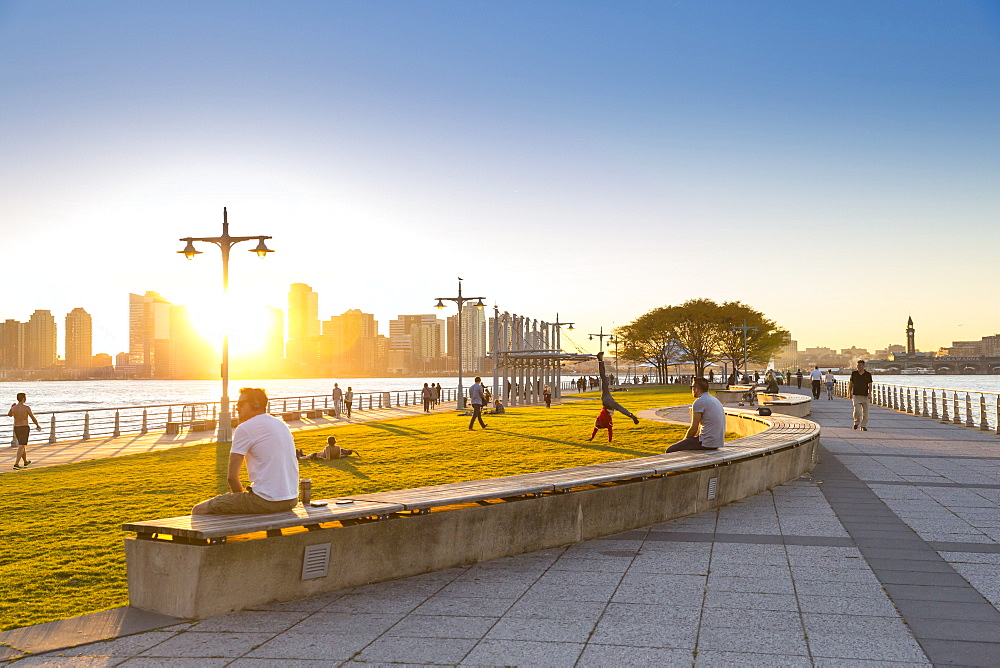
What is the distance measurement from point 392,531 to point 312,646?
1.57 m

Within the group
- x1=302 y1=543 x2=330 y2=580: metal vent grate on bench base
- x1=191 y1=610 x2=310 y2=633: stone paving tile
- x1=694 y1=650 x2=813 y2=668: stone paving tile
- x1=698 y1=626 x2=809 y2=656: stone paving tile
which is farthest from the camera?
x1=302 y1=543 x2=330 y2=580: metal vent grate on bench base

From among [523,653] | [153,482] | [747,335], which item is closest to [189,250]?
[153,482]

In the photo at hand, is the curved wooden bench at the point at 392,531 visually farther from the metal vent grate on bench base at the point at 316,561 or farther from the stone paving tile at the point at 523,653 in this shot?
the stone paving tile at the point at 523,653

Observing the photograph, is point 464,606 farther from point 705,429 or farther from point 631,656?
point 705,429

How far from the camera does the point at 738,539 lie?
303 inches

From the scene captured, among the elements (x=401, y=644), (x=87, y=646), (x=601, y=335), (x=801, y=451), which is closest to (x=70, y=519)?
(x=87, y=646)

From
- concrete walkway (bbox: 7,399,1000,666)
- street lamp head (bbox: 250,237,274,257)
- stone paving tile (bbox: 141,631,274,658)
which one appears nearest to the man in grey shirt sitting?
concrete walkway (bbox: 7,399,1000,666)

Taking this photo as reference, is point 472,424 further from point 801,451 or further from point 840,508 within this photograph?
point 840,508

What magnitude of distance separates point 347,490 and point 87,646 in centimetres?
643

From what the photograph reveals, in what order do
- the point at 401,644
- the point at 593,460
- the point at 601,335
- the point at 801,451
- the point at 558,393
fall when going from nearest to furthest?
→ the point at 401,644 → the point at 801,451 → the point at 593,460 → the point at 558,393 → the point at 601,335

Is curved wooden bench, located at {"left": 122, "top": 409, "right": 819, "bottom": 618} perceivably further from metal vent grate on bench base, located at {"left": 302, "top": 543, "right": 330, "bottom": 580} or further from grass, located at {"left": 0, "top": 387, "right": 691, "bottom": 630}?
grass, located at {"left": 0, "top": 387, "right": 691, "bottom": 630}

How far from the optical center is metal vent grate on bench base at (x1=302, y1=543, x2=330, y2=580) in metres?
5.71

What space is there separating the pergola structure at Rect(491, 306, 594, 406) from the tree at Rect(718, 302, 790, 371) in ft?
80.9

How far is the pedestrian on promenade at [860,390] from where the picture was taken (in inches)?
784
